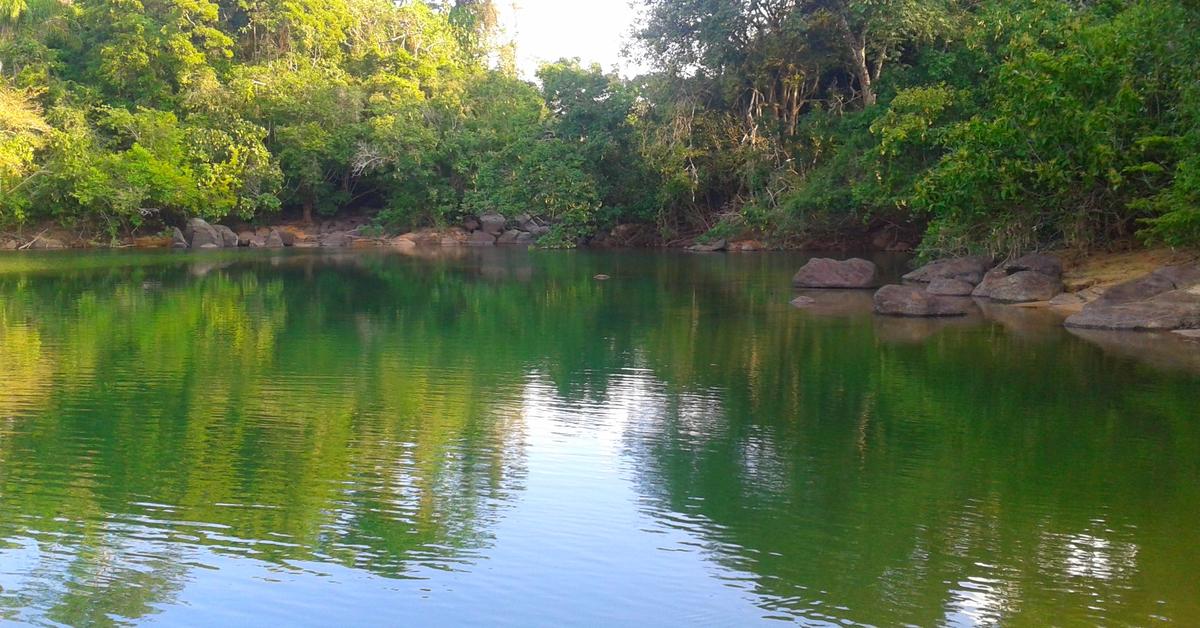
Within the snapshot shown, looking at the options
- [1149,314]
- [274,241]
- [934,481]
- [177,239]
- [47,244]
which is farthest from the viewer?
[274,241]

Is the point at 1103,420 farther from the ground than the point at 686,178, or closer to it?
closer to it

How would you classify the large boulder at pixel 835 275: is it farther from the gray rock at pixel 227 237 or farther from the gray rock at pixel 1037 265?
the gray rock at pixel 227 237

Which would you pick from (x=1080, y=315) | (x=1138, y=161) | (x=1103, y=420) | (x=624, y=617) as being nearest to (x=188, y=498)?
(x=624, y=617)

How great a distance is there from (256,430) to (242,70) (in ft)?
133

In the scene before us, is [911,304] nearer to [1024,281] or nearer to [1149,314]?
[1024,281]

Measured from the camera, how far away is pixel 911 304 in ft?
60.8

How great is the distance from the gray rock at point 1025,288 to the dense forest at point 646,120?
1.03 m

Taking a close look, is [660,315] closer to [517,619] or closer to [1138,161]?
[1138,161]

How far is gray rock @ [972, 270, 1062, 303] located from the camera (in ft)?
66.9

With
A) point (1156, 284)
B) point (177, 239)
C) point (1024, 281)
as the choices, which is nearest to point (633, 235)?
point (177, 239)

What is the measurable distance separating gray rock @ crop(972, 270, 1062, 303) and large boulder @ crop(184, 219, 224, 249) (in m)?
30.7

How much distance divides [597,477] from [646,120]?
30100 mm

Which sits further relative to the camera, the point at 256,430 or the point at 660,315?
the point at 660,315

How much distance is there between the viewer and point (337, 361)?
13.6 m
